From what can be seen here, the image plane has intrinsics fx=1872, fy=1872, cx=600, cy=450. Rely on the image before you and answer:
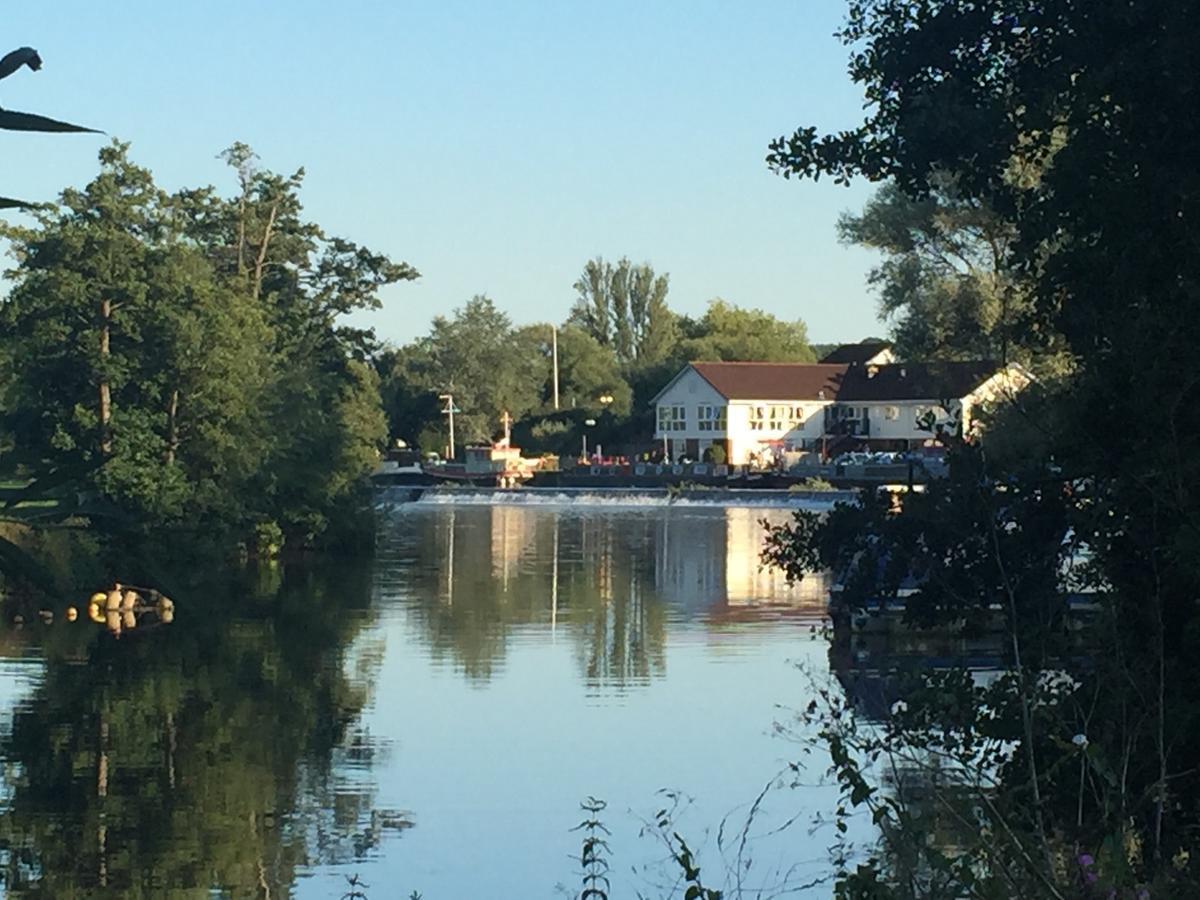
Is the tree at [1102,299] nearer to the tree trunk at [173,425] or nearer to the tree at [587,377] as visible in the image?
the tree trunk at [173,425]

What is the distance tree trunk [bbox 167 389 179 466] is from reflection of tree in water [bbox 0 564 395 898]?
35.1 feet

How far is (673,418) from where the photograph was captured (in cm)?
10612

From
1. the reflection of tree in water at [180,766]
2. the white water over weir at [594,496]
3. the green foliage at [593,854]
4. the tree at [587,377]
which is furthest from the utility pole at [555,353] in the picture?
the green foliage at [593,854]

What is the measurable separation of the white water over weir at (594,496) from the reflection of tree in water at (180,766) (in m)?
49.1

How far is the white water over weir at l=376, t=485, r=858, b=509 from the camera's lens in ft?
259

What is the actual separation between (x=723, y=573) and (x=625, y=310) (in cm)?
9727

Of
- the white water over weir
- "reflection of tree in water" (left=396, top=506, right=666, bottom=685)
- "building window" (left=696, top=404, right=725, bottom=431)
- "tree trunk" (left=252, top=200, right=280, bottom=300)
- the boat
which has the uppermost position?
"tree trunk" (left=252, top=200, right=280, bottom=300)

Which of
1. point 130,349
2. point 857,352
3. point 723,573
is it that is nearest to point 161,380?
point 130,349

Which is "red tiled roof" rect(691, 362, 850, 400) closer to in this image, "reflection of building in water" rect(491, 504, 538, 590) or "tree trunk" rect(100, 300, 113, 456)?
"reflection of building in water" rect(491, 504, 538, 590)

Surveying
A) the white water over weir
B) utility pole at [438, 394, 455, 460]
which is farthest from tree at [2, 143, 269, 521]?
utility pole at [438, 394, 455, 460]

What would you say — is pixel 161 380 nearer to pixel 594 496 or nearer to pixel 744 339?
pixel 594 496

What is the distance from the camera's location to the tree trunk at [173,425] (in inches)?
1617

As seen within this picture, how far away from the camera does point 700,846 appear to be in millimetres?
14906

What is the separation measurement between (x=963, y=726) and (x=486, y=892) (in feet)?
20.9
